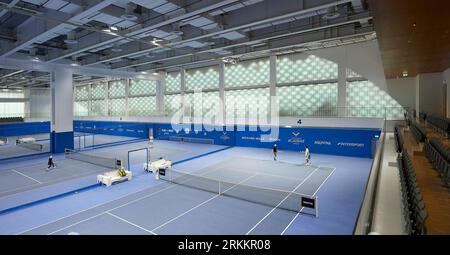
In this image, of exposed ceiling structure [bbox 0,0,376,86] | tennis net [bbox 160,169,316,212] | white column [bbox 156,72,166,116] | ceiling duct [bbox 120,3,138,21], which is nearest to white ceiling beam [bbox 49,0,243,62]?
exposed ceiling structure [bbox 0,0,376,86]

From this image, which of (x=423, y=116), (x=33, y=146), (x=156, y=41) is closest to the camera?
(x=156, y=41)

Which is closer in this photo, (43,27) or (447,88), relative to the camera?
(43,27)

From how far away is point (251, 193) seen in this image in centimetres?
1296

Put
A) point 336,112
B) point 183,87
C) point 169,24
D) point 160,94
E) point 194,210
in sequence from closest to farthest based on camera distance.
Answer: point 194,210 < point 169,24 < point 336,112 < point 183,87 < point 160,94

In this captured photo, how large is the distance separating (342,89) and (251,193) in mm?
15476

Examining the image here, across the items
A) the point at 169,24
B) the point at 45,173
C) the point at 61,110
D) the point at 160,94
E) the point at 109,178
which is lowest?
the point at 45,173

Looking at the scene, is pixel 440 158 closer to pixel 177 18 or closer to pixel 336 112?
pixel 177 18

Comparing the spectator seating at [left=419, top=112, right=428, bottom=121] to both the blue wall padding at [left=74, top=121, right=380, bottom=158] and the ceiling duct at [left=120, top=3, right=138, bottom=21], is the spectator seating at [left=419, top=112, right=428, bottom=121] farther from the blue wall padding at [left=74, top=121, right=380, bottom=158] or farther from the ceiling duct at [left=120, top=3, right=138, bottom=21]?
the ceiling duct at [left=120, top=3, right=138, bottom=21]

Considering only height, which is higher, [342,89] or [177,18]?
[177,18]

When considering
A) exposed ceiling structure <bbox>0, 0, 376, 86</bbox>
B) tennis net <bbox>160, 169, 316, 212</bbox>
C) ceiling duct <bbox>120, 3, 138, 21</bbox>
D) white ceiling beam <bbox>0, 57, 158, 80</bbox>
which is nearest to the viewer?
tennis net <bbox>160, 169, 316, 212</bbox>

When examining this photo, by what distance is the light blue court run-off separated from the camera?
942cm

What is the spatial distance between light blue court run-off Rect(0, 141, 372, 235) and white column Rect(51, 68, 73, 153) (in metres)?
12.0

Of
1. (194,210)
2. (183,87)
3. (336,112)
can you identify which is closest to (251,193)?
(194,210)
